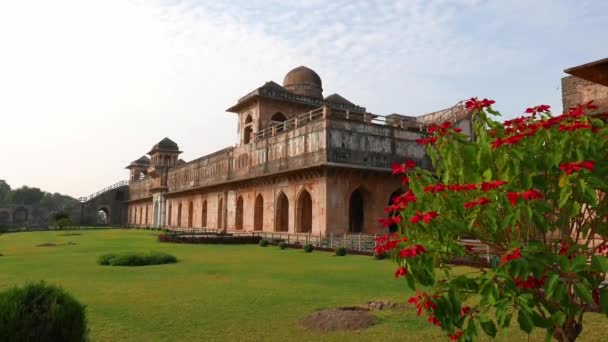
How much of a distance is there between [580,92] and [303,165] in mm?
17657

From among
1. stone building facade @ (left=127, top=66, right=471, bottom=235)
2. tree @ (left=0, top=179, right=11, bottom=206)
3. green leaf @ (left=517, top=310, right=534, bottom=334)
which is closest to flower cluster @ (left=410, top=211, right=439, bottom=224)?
green leaf @ (left=517, top=310, right=534, bottom=334)

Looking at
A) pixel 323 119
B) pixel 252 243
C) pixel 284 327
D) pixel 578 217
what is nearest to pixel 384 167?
pixel 323 119

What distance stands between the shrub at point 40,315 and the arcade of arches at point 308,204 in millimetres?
22673

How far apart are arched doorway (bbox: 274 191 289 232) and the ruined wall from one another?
21.2 metres

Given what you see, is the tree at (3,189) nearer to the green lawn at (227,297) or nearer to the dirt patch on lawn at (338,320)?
the green lawn at (227,297)

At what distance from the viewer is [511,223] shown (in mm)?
3104

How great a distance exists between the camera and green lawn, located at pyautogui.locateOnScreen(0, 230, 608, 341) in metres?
6.08

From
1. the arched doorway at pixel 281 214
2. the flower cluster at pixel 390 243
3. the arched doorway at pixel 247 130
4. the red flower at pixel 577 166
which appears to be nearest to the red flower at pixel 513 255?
the red flower at pixel 577 166

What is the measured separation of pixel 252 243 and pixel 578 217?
24.2m

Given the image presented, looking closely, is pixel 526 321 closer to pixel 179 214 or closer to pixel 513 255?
pixel 513 255

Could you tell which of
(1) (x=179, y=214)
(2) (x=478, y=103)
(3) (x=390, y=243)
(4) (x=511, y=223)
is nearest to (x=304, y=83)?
(1) (x=179, y=214)

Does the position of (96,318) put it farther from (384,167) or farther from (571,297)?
(384,167)

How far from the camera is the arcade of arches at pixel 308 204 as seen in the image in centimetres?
2711

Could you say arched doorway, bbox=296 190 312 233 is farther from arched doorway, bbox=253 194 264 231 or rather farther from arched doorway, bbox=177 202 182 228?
arched doorway, bbox=177 202 182 228
